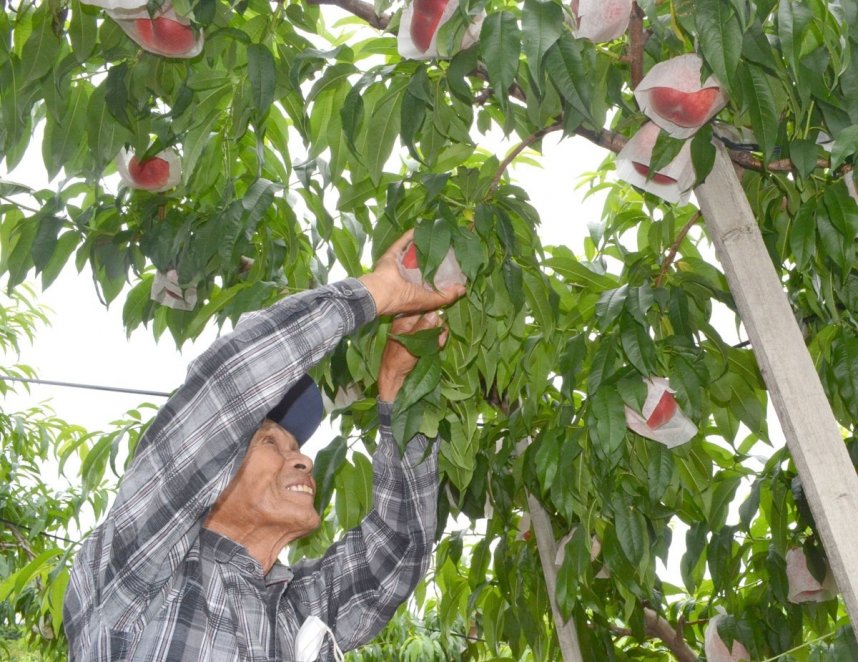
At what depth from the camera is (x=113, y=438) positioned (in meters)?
1.74

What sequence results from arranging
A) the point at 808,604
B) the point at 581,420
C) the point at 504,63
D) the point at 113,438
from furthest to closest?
the point at 113,438, the point at 808,604, the point at 581,420, the point at 504,63

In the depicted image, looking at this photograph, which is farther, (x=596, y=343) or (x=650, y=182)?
(x=596, y=343)

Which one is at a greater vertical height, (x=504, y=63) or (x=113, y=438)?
(x=113, y=438)

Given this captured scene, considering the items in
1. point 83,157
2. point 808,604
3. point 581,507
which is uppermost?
point 83,157

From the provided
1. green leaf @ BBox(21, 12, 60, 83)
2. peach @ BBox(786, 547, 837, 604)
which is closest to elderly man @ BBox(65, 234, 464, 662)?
green leaf @ BBox(21, 12, 60, 83)

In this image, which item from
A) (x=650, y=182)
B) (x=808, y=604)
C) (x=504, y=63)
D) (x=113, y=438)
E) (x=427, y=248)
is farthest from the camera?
(x=113, y=438)

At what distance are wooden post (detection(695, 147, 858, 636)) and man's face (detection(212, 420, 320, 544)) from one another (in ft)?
1.62

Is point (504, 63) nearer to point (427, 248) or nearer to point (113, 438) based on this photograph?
point (427, 248)

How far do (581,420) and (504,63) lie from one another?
0.54m

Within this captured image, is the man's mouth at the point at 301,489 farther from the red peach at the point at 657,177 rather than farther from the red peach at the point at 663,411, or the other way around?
the red peach at the point at 657,177

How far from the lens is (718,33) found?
3.11 ft

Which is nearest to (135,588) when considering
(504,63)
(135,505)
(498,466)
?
(135,505)

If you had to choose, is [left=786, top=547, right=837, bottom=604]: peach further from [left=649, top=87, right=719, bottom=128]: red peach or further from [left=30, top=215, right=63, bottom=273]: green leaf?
[left=30, top=215, right=63, bottom=273]: green leaf

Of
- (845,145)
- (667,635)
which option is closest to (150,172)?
(845,145)
